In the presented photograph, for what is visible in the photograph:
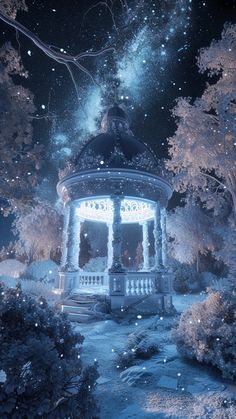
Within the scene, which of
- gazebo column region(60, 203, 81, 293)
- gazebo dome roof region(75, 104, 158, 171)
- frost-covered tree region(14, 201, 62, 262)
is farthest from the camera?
frost-covered tree region(14, 201, 62, 262)

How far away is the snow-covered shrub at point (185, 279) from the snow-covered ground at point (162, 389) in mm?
17662

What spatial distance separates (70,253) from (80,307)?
134 inches

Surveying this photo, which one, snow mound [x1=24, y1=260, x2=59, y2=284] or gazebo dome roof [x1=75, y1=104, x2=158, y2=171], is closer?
gazebo dome roof [x1=75, y1=104, x2=158, y2=171]

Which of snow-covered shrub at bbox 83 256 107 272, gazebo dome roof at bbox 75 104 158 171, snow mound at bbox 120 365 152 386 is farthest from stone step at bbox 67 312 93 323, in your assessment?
snow-covered shrub at bbox 83 256 107 272

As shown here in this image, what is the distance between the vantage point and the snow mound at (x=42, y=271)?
24656 mm

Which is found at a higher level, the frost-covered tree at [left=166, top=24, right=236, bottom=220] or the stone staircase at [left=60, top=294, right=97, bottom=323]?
the frost-covered tree at [left=166, top=24, right=236, bottom=220]

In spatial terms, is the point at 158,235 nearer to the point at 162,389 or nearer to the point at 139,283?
the point at 139,283

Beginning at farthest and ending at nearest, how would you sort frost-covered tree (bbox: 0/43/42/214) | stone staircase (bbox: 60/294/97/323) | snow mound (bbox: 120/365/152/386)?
1. stone staircase (bbox: 60/294/97/323)
2. frost-covered tree (bbox: 0/43/42/214)
3. snow mound (bbox: 120/365/152/386)

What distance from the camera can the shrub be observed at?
2.74 meters

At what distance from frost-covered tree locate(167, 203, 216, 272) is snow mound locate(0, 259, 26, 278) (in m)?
14.6

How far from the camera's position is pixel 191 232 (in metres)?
23.5

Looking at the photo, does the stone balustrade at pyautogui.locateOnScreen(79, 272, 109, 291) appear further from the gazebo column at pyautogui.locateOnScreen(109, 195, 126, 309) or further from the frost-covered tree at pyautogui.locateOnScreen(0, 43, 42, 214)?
the frost-covered tree at pyautogui.locateOnScreen(0, 43, 42, 214)

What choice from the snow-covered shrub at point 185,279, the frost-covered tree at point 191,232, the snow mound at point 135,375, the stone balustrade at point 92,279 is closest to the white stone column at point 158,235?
the stone balustrade at point 92,279

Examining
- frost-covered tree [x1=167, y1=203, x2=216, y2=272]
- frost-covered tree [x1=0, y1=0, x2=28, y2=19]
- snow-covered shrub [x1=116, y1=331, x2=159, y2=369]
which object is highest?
frost-covered tree [x1=0, y1=0, x2=28, y2=19]
